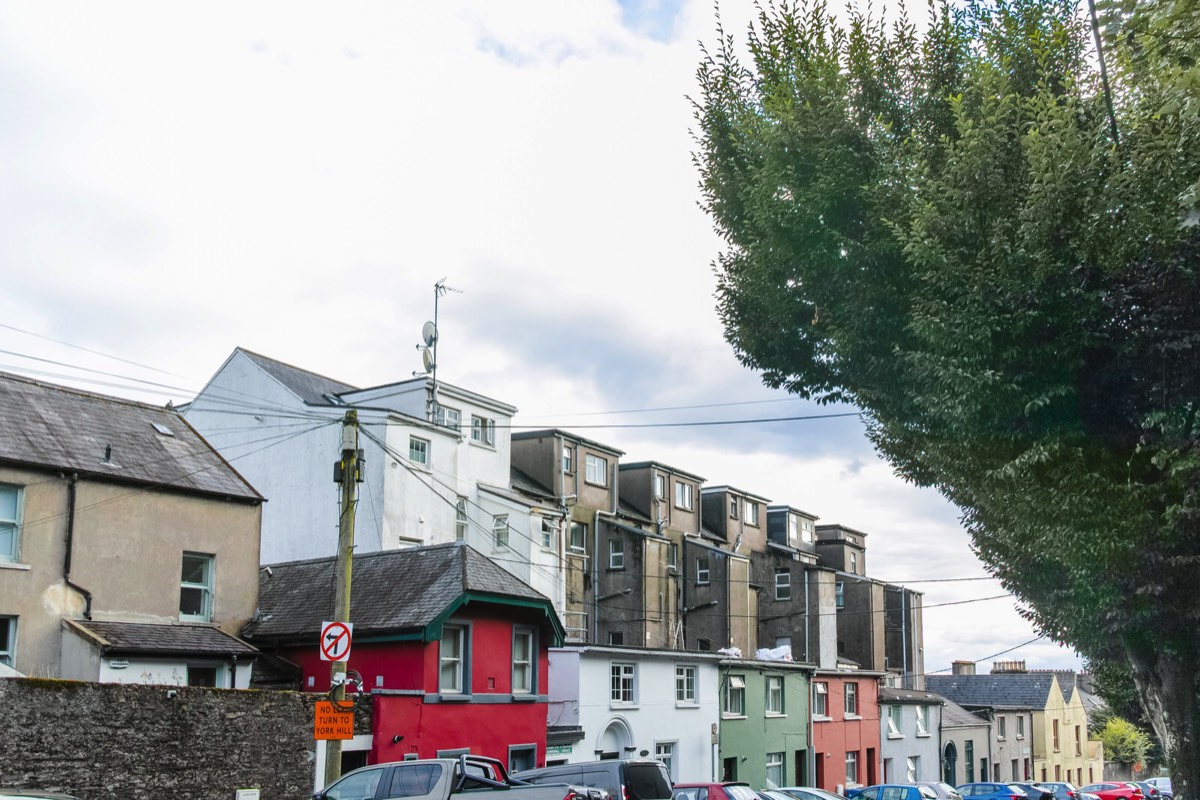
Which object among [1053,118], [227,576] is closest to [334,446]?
[227,576]

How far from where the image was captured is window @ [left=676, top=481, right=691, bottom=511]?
196 feet

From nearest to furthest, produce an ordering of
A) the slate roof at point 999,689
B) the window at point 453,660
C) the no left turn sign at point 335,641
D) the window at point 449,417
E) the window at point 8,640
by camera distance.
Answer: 1. the no left turn sign at point 335,641
2. the window at point 8,640
3. the window at point 453,660
4. the window at point 449,417
5. the slate roof at point 999,689

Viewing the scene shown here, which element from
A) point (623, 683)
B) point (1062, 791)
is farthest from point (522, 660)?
point (1062, 791)

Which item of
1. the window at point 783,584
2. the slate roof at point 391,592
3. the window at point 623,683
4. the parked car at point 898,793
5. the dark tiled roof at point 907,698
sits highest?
the window at point 783,584

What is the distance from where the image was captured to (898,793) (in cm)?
3434

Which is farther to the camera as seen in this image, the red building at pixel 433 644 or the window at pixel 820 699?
the window at pixel 820 699

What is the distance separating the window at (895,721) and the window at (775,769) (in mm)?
→ 11662

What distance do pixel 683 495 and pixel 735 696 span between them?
19.5 m

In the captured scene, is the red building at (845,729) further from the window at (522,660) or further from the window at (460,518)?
the window at (522,660)

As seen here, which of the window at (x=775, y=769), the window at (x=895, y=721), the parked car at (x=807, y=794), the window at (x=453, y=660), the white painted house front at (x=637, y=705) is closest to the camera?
the window at (x=453, y=660)

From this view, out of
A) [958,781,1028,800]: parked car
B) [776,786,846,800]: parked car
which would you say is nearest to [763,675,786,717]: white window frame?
[958,781,1028,800]: parked car

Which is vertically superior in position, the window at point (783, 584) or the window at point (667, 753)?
the window at point (783, 584)

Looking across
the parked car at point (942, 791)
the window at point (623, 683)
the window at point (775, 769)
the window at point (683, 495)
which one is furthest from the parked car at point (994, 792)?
the window at point (683, 495)

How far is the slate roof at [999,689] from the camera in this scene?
229 ft
